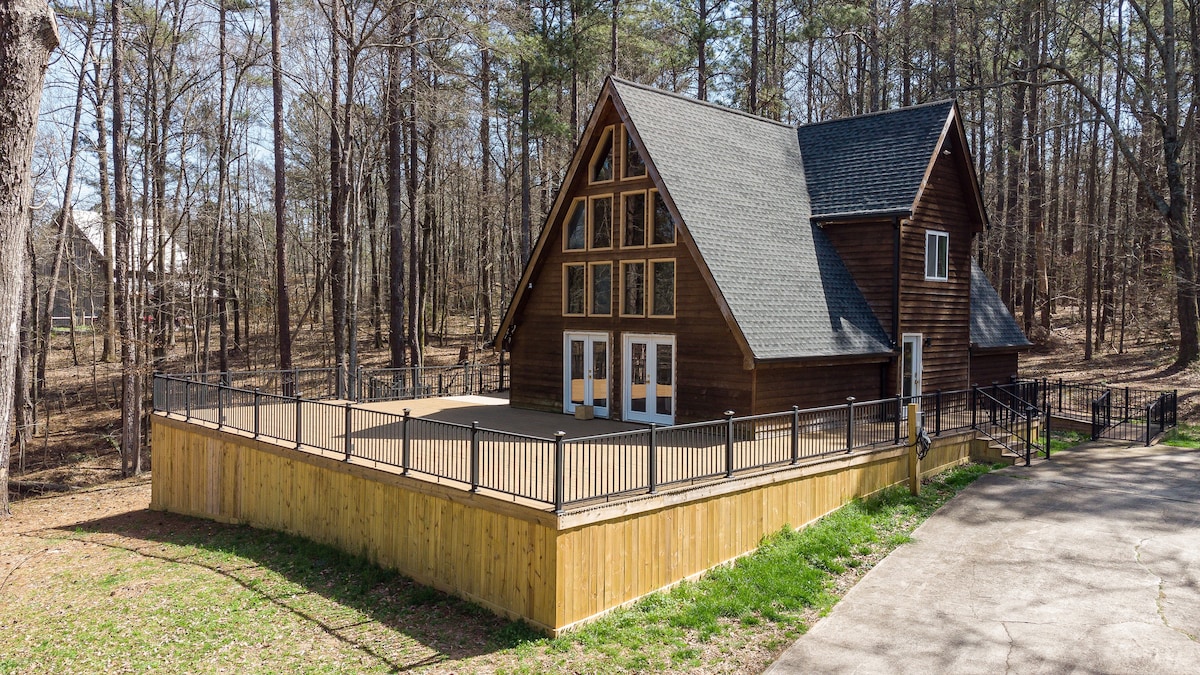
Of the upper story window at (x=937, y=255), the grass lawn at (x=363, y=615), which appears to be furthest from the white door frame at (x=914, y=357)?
the grass lawn at (x=363, y=615)

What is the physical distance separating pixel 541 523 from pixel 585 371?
28.7ft

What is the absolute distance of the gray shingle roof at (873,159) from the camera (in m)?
17.7

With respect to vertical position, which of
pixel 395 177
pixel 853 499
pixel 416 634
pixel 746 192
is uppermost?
pixel 395 177

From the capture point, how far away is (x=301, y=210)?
41.4m

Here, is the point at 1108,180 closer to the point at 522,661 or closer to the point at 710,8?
the point at 710,8

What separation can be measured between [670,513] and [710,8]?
26.8 metres

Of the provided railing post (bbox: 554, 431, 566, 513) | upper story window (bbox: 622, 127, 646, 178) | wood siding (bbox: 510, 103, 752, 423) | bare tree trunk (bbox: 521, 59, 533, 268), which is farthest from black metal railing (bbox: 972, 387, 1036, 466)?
bare tree trunk (bbox: 521, 59, 533, 268)

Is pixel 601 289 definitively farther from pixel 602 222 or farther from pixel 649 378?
pixel 649 378

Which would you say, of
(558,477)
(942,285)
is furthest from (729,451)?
(942,285)

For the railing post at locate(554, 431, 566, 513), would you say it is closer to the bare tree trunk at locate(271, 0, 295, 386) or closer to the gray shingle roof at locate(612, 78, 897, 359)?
the gray shingle roof at locate(612, 78, 897, 359)

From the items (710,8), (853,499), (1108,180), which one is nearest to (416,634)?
(853,499)

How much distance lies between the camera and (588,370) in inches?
692

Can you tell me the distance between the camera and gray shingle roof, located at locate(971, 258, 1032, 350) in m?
20.7

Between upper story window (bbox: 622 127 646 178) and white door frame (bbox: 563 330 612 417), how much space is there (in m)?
3.55
